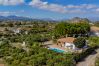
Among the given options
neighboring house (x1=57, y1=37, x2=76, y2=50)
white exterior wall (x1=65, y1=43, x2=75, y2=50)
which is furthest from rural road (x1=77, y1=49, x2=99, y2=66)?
neighboring house (x1=57, y1=37, x2=76, y2=50)

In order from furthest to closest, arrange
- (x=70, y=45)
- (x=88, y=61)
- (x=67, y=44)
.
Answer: (x=67, y=44) → (x=70, y=45) → (x=88, y=61)

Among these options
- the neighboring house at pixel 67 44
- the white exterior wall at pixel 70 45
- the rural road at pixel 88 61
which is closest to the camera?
the rural road at pixel 88 61

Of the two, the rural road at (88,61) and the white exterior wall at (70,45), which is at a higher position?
the white exterior wall at (70,45)

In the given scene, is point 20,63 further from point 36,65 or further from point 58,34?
point 58,34

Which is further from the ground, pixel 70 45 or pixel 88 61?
pixel 70 45

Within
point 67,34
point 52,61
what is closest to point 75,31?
point 67,34

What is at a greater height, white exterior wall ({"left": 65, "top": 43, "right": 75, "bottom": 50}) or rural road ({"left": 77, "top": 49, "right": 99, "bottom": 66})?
white exterior wall ({"left": 65, "top": 43, "right": 75, "bottom": 50})

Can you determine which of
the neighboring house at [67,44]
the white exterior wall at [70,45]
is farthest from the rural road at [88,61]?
the neighboring house at [67,44]

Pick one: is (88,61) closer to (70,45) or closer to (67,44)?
(70,45)

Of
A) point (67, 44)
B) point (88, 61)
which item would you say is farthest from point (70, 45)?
point (88, 61)

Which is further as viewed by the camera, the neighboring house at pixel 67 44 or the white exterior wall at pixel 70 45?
the neighboring house at pixel 67 44

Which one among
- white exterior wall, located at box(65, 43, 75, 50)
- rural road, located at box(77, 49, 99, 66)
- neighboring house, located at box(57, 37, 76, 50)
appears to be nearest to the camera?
rural road, located at box(77, 49, 99, 66)

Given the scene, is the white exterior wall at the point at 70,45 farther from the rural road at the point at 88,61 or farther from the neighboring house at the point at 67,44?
the rural road at the point at 88,61

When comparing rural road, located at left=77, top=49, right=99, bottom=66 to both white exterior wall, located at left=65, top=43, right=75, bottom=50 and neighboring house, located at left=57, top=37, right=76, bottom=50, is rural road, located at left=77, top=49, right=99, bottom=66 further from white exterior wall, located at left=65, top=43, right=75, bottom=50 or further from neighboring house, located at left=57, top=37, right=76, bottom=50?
neighboring house, located at left=57, top=37, right=76, bottom=50
